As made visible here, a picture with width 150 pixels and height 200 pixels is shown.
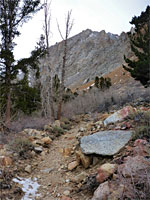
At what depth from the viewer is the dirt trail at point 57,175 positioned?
107 inches

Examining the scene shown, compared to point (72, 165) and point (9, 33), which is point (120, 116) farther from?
point (9, 33)

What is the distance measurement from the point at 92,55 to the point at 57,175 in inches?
2539

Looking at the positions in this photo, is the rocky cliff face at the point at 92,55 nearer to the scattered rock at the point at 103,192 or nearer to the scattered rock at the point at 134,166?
the scattered rock at the point at 134,166

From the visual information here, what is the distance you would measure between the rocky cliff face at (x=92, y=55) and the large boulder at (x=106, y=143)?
3976cm

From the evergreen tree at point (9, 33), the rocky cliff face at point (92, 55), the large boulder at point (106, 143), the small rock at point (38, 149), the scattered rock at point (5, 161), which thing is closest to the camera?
the large boulder at point (106, 143)

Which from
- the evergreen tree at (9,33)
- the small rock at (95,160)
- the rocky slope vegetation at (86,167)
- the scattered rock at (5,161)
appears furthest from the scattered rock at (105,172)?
the evergreen tree at (9,33)

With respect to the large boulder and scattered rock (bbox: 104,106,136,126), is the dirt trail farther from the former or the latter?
scattered rock (bbox: 104,106,136,126)

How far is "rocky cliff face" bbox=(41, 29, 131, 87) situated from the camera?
50709 mm

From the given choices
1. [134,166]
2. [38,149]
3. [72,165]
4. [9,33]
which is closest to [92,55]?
[9,33]

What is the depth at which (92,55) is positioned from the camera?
212 feet

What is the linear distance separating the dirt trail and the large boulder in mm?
437

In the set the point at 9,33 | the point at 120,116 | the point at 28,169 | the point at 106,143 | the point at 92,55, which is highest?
the point at 92,55

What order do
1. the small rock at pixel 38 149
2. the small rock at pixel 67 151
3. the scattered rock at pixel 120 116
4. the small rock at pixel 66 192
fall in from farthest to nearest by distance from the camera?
the scattered rock at pixel 120 116, the small rock at pixel 38 149, the small rock at pixel 67 151, the small rock at pixel 66 192

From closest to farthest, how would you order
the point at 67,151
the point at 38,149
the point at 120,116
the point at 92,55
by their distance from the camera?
the point at 67,151 → the point at 38,149 → the point at 120,116 → the point at 92,55
